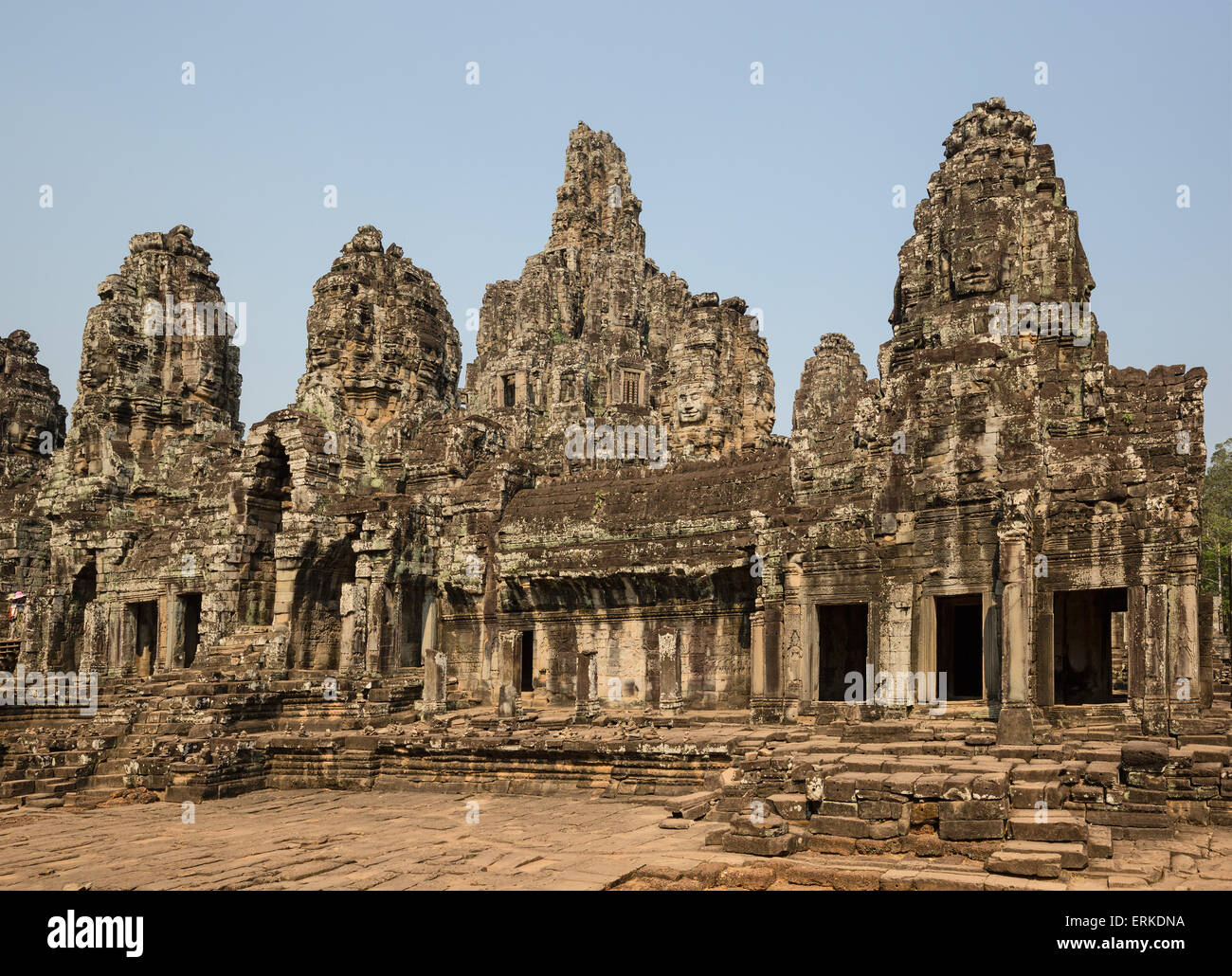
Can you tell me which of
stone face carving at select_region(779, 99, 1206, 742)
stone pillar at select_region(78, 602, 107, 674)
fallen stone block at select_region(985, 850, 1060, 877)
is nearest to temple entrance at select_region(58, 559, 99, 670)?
stone pillar at select_region(78, 602, 107, 674)

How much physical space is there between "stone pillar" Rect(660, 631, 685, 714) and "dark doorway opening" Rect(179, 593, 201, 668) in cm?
1212

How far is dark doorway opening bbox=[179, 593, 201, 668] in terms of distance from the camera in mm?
26156

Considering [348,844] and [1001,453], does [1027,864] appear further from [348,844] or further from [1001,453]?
[1001,453]

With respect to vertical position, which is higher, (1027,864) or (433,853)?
(1027,864)

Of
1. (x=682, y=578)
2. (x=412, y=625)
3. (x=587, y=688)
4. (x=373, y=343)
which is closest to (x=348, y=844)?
(x=587, y=688)

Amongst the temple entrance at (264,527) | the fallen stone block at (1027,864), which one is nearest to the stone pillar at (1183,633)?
the fallen stone block at (1027,864)

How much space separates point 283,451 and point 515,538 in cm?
623

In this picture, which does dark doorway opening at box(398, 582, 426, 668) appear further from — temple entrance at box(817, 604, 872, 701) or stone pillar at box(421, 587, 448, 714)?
temple entrance at box(817, 604, 872, 701)

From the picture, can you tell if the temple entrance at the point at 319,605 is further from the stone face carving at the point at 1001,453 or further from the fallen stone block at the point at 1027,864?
the fallen stone block at the point at 1027,864

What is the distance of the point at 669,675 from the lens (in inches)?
750

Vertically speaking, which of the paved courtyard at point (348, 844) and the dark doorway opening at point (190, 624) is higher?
the dark doorway opening at point (190, 624)

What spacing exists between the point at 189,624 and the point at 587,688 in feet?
40.9

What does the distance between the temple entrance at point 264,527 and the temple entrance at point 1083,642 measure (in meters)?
14.9

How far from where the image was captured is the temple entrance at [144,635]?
88.8 feet
